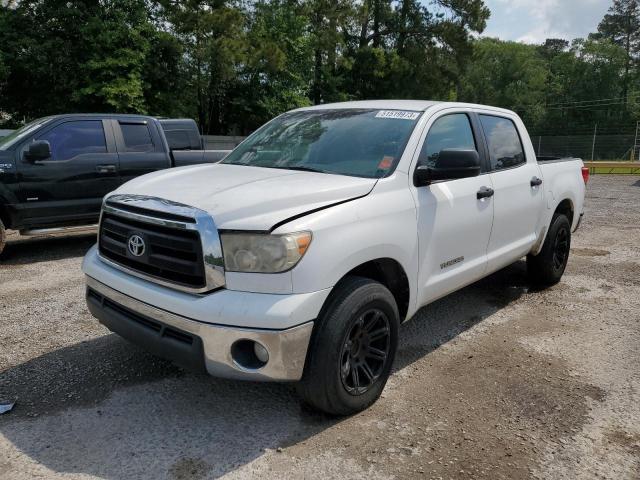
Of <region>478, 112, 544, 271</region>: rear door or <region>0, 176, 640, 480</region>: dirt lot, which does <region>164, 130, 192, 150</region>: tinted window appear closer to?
<region>0, 176, 640, 480</region>: dirt lot

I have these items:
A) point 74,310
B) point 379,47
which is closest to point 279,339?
point 74,310

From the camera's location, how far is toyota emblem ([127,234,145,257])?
2895mm

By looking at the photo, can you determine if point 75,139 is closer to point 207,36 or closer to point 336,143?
point 336,143

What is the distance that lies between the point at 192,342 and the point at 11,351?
6.92 ft

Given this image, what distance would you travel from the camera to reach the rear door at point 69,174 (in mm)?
6695

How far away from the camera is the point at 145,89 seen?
23422 mm

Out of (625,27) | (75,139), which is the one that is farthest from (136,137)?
(625,27)

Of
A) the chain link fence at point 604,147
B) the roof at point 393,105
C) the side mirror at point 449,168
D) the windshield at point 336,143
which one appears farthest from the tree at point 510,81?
the side mirror at point 449,168

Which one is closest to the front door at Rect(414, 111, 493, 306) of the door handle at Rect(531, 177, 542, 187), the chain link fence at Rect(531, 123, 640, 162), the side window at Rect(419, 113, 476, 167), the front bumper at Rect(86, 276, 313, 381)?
the side window at Rect(419, 113, 476, 167)

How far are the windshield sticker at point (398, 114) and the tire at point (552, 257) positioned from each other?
8.10 feet

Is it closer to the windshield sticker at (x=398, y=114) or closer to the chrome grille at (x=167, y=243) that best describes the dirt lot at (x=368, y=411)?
the chrome grille at (x=167, y=243)

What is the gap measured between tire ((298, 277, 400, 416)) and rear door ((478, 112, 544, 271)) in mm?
1588

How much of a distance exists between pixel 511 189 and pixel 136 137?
18.3 ft

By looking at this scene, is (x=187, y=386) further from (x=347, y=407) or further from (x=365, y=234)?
(x=365, y=234)
